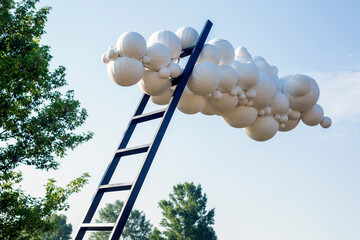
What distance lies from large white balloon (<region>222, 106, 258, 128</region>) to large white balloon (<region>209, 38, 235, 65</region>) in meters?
0.44

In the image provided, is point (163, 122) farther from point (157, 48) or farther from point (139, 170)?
point (157, 48)

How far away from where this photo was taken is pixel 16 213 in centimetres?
501

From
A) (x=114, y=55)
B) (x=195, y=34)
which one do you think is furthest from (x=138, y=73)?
(x=195, y=34)

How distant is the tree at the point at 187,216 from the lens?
20.4m

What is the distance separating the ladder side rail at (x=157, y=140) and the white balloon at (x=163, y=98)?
382 mm

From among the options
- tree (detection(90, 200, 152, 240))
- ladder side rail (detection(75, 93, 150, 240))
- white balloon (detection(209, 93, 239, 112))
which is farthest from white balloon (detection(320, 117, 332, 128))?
tree (detection(90, 200, 152, 240))

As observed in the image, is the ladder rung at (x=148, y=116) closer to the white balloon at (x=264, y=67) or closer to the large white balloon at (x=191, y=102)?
the large white balloon at (x=191, y=102)

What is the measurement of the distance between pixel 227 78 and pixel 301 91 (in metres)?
0.94

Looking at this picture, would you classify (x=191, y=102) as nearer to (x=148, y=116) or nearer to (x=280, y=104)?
(x=148, y=116)

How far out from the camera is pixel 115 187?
2.82 meters

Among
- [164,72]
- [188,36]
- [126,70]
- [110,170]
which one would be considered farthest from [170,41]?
[110,170]

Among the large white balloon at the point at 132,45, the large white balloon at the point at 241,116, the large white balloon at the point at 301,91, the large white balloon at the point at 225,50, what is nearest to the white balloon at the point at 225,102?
the large white balloon at the point at 241,116

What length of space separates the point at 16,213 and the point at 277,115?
11.9ft

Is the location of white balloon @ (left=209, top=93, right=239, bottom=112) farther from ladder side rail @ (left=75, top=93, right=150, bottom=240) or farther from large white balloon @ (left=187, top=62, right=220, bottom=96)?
ladder side rail @ (left=75, top=93, right=150, bottom=240)
